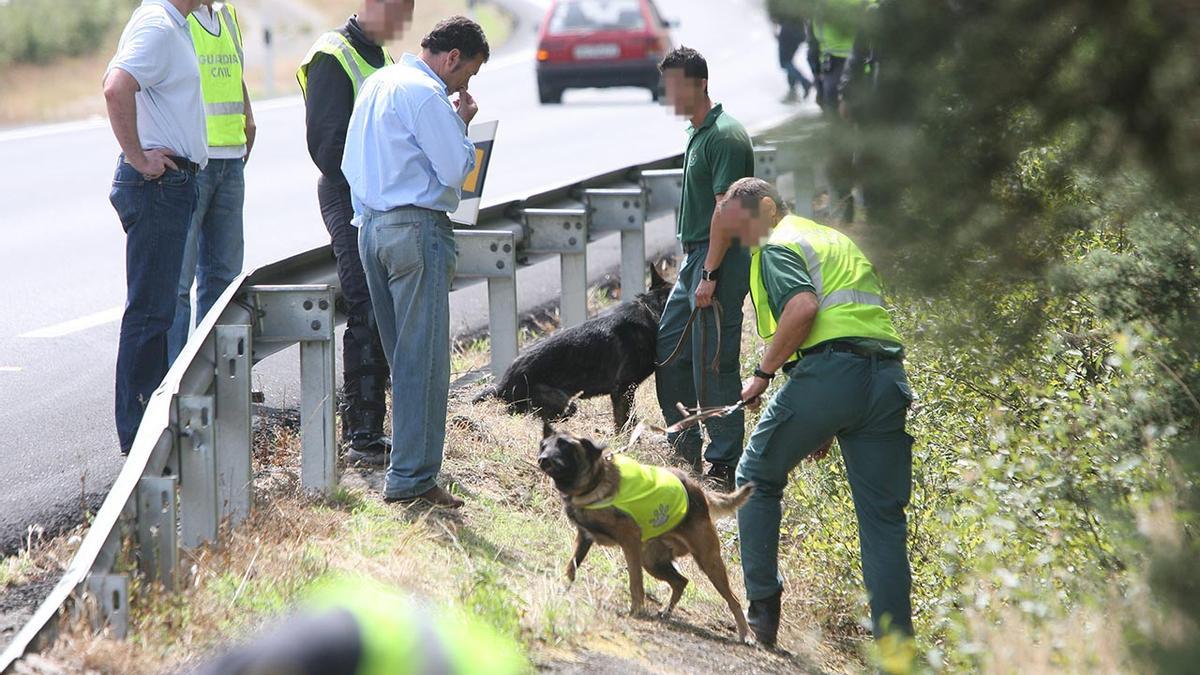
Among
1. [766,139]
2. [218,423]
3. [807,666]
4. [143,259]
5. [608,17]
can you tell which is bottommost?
[807,666]

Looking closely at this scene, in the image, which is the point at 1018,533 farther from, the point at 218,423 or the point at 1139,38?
the point at 218,423

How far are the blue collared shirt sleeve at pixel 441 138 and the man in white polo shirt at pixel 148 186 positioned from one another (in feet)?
4.31

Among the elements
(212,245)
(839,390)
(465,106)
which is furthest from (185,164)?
(839,390)

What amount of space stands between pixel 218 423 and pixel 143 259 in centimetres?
125

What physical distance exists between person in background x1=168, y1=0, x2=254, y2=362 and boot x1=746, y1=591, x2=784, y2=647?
123 inches

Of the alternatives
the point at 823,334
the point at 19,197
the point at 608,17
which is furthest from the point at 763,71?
the point at 608,17

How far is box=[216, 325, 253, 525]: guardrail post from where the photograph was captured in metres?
5.27

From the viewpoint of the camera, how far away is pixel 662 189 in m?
10.0

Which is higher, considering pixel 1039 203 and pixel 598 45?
pixel 598 45

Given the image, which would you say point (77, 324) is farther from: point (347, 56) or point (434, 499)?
point (434, 499)

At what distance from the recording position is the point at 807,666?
5.68 metres

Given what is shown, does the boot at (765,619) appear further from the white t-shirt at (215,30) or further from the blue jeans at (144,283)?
the white t-shirt at (215,30)

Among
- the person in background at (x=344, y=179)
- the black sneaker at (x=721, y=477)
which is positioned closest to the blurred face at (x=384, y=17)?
the person in background at (x=344, y=179)

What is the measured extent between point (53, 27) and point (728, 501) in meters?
31.8
